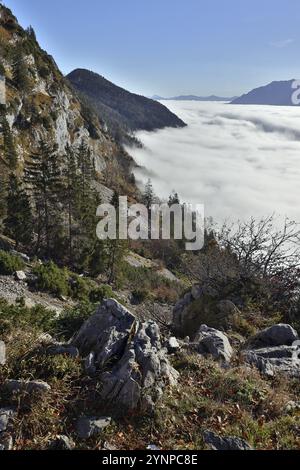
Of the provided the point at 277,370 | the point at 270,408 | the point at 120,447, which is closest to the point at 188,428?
the point at 120,447

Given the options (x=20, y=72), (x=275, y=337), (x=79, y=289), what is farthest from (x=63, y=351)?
(x=20, y=72)

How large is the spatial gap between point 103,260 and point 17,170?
22953 mm

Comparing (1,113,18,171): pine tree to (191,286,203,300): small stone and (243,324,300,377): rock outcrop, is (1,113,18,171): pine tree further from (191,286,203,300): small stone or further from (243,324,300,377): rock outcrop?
(243,324,300,377): rock outcrop

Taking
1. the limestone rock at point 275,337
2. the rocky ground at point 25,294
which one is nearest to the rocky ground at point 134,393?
the limestone rock at point 275,337

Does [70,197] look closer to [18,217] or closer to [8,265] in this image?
[18,217]

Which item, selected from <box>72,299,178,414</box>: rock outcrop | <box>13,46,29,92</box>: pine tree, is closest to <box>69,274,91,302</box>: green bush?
Answer: <box>72,299,178,414</box>: rock outcrop

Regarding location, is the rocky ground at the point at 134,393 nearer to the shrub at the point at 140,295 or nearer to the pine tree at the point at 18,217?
the pine tree at the point at 18,217

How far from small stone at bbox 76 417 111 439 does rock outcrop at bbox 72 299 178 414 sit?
32cm

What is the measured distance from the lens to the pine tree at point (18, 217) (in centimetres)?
3762

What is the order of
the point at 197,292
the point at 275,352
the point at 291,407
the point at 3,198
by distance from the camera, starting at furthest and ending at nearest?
the point at 3,198 → the point at 197,292 → the point at 275,352 → the point at 291,407

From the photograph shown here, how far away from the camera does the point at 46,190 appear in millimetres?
39250

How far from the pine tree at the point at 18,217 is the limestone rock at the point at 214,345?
32582mm

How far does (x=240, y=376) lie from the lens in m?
6.92

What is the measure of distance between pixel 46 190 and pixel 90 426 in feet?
118
